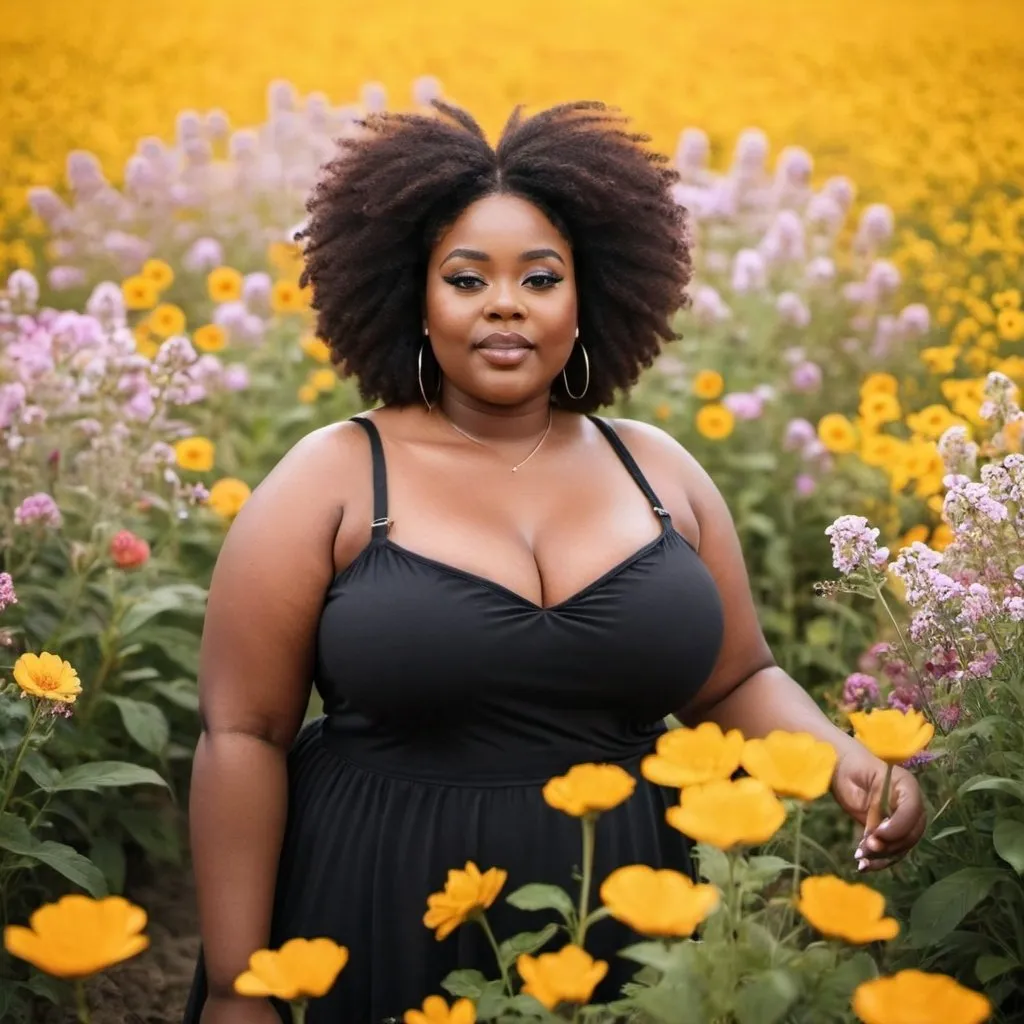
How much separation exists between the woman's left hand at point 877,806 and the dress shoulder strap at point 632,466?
0.37m

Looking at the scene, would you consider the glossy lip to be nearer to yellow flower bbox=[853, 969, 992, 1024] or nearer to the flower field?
the flower field

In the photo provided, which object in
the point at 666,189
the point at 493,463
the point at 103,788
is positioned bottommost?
the point at 103,788

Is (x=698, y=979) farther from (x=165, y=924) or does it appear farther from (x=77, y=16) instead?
(x=77, y=16)

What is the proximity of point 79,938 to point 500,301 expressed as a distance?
94 cm

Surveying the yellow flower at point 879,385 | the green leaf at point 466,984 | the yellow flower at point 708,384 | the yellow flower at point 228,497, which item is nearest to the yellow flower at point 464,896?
the green leaf at point 466,984

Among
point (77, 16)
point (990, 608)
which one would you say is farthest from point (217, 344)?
point (990, 608)

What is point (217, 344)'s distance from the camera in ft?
10.4

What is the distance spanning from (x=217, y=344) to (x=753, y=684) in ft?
5.79

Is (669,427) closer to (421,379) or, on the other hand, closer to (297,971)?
(421,379)

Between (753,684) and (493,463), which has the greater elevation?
(493,463)

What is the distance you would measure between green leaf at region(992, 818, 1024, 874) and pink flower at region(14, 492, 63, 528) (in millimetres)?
1457

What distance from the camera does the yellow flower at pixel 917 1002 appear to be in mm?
872

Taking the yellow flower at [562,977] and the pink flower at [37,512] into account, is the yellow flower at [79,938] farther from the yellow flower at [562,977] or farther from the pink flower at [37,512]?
the pink flower at [37,512]

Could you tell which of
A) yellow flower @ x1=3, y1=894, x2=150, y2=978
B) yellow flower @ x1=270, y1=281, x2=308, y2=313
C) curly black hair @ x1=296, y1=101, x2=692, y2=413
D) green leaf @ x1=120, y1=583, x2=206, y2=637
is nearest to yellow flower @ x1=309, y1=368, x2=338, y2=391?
yellow flower @ x1=270, y1=281, x2=308, y2=313
